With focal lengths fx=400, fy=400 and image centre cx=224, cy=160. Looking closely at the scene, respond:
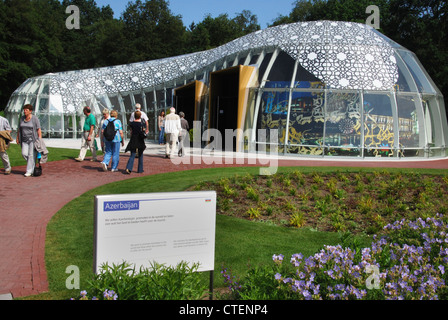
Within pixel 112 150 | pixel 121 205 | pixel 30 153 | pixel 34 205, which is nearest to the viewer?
pixel 121 205

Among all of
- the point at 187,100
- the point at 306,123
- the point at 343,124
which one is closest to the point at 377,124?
the point at 343,124

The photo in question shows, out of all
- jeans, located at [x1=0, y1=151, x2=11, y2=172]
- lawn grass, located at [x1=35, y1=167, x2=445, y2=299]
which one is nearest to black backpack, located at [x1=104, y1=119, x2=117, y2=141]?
jeans, located at [x1=0, y1=151, x2=11, y2=172]

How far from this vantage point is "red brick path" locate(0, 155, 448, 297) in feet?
15.9

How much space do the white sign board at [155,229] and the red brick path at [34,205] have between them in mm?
1567

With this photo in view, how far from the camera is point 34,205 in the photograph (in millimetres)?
8578

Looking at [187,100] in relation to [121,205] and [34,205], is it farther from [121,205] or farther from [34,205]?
[121,205]

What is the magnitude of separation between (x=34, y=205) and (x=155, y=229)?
19.7 ft

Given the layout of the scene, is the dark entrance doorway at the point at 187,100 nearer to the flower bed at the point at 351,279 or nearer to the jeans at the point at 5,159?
the jeans at the point at 5,159

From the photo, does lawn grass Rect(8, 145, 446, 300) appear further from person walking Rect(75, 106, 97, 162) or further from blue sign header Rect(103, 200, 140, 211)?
person walking Rect(75, 106, 97, 162)

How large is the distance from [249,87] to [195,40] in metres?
42.9

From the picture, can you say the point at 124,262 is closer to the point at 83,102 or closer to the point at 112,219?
the point at 112,219

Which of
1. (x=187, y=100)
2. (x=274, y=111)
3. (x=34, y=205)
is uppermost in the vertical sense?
(x=187, y=100)

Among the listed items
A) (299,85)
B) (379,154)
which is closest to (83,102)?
(299,85)

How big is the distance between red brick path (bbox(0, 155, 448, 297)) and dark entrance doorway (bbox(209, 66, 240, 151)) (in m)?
5.32
